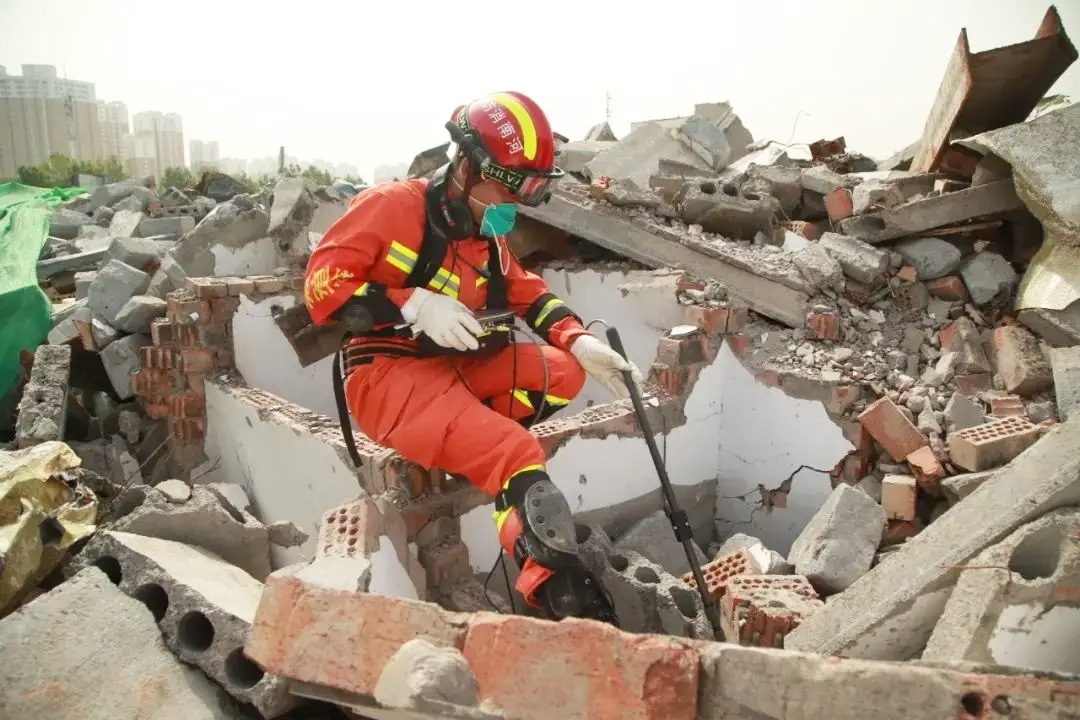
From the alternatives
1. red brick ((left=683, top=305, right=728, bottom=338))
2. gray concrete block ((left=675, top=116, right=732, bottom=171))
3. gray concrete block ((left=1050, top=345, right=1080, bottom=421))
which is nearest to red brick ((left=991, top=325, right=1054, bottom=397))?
gray concrete block ((left=1050, top=345, right=1080, bottom=421))

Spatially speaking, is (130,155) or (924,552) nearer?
(924,552)

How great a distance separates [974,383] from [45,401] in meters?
6.22

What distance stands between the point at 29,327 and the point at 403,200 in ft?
17.5

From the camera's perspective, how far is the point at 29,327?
6207 mm

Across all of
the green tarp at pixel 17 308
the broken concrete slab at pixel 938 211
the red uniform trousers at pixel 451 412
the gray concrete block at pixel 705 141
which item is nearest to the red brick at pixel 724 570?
the red uniform trousers at pixel 451 412

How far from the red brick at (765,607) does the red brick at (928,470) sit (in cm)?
98

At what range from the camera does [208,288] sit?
15.1ft

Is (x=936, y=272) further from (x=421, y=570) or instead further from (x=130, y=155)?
(x=130, y=155)

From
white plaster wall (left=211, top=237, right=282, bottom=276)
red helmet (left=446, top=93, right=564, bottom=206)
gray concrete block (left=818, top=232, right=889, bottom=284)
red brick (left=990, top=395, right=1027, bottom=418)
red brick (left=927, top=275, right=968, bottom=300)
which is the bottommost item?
red brick (left=990, top=395, right=1027, bottom=418)

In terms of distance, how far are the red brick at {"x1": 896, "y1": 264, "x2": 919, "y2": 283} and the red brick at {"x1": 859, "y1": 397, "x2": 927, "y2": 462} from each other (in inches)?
57.2

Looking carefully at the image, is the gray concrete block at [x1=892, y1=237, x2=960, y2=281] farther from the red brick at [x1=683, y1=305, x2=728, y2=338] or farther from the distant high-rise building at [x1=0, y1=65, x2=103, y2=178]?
the distant high-rise building at [x1=0, y1=65, x2=103, y2=178]

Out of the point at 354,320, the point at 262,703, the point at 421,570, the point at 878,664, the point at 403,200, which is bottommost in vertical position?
the point at 421,570

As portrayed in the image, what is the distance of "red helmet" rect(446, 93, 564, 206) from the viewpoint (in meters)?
2.71

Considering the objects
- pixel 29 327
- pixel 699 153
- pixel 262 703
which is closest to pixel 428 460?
pixel 262 703
